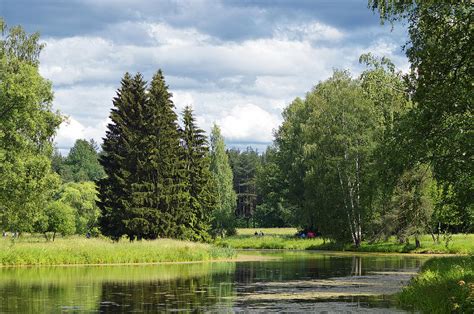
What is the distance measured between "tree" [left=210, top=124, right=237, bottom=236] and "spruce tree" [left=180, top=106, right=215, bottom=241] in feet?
84.7

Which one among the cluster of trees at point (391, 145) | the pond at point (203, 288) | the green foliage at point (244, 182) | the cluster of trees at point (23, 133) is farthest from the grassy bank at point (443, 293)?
the green foliage at point (244, 182)

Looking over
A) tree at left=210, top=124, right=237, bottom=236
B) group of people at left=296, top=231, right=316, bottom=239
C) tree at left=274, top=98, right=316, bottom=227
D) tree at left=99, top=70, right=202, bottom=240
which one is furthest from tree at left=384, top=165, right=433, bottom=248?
tree at left=210, top=124, right=237, bottom=236

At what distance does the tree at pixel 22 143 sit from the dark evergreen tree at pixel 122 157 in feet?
24.5

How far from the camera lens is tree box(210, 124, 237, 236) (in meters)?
98.9

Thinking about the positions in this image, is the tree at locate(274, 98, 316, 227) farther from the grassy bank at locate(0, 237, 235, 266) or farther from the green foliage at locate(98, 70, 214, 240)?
the grassy bank at locate(0, 237, 235, 266)

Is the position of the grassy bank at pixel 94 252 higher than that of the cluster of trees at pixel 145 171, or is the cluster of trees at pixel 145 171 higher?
the cluster of trees at pixel 145 171

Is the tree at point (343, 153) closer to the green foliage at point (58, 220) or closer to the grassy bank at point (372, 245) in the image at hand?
the grassy bank at point (372, 245)

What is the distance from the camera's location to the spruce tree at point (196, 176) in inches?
2704

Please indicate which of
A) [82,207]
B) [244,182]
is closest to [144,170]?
[82,207]

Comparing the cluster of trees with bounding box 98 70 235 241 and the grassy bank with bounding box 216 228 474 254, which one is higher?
the cluster of trees with bounding box 98 70 235 241

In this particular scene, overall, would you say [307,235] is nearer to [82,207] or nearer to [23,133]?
[82,207]

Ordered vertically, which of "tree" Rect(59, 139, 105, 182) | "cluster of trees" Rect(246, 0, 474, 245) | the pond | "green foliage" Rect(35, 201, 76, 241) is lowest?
the pond

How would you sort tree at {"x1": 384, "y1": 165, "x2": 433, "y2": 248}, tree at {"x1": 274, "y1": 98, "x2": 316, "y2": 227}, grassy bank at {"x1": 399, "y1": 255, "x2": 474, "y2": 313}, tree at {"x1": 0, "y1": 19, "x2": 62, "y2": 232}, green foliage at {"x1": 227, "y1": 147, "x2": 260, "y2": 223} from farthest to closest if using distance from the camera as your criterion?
green foliage at {"x1": 227, "y1": 147, "x2": 260, "y2": 223}, tree at {"x1": 274, "y1": 98, "x2": 316, "y2": 227}, tree at {"x1": 384, "y1": 165, "x2": 433, "y2": 248}, tree at {"x1": 0, "y1": 19, "x2": 62, "y2": 232}, grassy bank at {"x1": 399, "y1": 255, "x2": 474, "y2": 313}

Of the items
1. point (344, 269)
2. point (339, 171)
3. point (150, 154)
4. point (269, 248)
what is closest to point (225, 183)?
point (269, 248)
